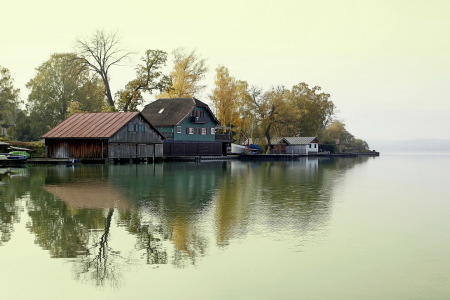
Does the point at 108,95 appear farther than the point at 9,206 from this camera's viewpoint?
Yes

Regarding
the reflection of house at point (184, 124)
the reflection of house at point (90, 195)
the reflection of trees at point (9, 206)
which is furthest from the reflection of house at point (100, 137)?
the reflection of house at point (90, 195)

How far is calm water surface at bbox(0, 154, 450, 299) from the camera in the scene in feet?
33.6

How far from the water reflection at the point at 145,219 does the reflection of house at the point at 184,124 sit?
53.5 m

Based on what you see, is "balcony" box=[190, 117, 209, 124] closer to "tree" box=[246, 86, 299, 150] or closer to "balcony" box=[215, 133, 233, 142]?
"balcony" box=[215, 133, 233, 142]

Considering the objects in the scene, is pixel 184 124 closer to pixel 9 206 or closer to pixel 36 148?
pixel 36 148

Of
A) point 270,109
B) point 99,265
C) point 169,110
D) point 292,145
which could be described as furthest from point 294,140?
point 99,265

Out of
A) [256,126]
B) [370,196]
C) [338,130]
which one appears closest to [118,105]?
[256,126]

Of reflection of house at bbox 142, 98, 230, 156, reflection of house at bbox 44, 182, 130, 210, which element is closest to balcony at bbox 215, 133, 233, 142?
reflection of house at bbox 142, 98, 230, 156

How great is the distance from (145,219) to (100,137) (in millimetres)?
48475

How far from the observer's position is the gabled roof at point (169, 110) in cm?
8485

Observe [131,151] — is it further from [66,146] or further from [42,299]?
[42,299]

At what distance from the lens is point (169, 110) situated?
86.9 m

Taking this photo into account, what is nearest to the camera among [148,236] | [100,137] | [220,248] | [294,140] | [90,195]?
[220,248]

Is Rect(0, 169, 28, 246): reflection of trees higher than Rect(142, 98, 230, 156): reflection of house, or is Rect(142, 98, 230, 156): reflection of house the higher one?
Rect(142, 98, 230, 156): reflection of house
